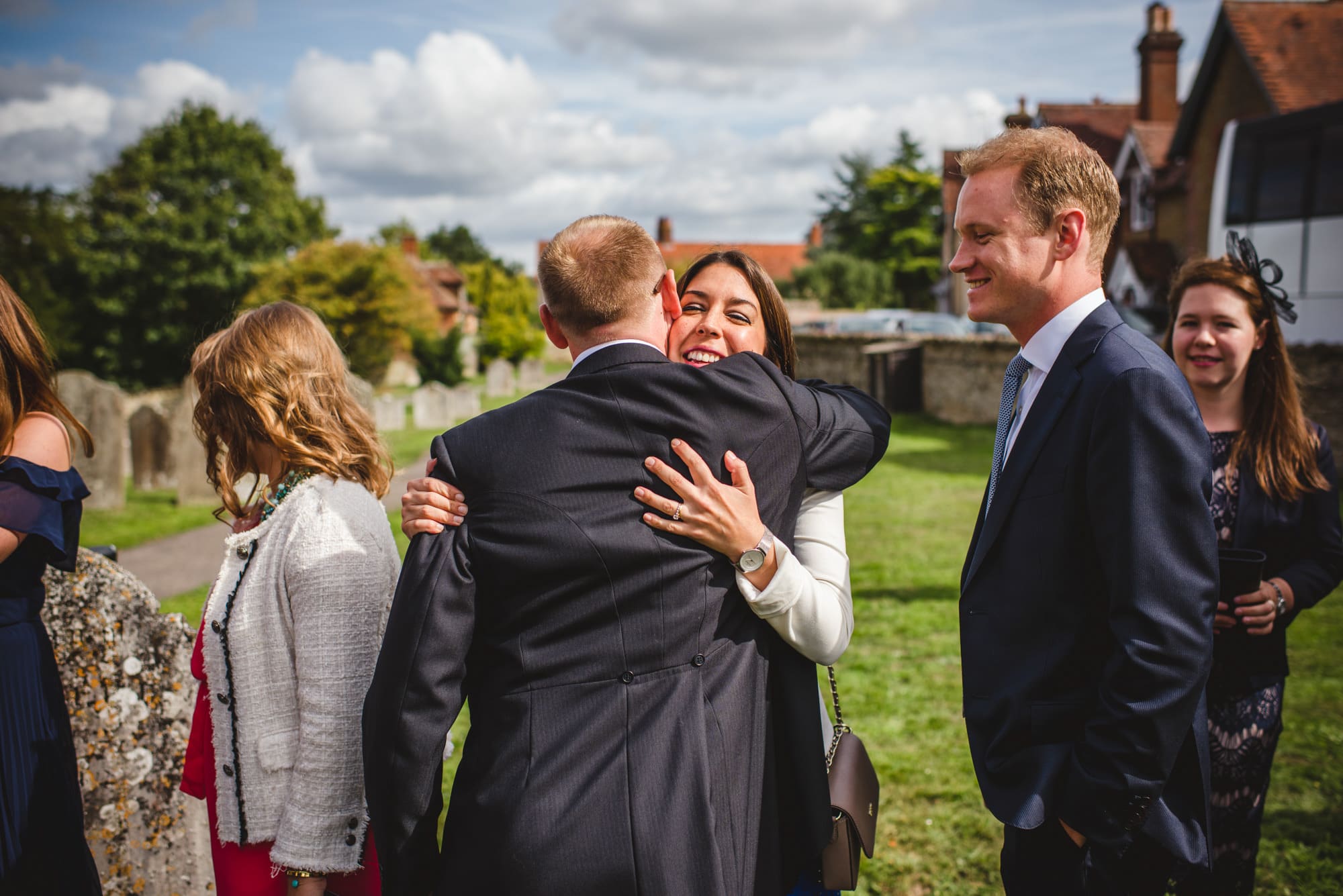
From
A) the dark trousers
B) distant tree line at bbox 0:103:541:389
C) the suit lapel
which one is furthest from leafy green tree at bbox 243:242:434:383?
the dark trousers

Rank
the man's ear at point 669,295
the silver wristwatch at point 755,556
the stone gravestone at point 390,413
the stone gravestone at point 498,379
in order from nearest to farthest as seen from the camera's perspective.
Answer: the silver wristwatch at point 755,556 → the man's ear at point 669,295 → the stone gravestone at point 390,413 → the stone gravestone at point 498,379

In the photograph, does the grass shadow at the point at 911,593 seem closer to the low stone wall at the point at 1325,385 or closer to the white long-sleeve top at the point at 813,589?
the white long-sleeve top at the point at 813,589

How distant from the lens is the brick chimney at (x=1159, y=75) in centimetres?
3180

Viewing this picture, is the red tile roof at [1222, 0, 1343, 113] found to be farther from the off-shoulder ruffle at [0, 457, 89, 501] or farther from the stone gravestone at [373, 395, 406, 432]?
the off-shoulder ruffle at [0, 457, 89, 501]

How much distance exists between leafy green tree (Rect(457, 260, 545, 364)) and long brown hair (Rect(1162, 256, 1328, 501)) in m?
39.7

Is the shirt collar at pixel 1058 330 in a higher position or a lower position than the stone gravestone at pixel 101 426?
higher

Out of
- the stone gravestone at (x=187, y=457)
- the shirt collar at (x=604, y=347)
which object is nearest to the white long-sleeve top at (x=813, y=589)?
the shirt collar at (x=604, y=347)

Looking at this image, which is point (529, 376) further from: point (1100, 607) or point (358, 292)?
point (1100, 607)

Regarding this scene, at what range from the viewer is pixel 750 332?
8.64 feet

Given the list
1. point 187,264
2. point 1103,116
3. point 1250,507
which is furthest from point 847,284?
point 1250,507

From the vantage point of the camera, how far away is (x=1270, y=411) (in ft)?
10.5

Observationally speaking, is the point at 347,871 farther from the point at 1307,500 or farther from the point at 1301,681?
the point at 1301,681

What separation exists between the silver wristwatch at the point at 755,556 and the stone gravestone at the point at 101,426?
11.8m

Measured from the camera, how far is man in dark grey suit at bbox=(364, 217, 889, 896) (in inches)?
71.9
